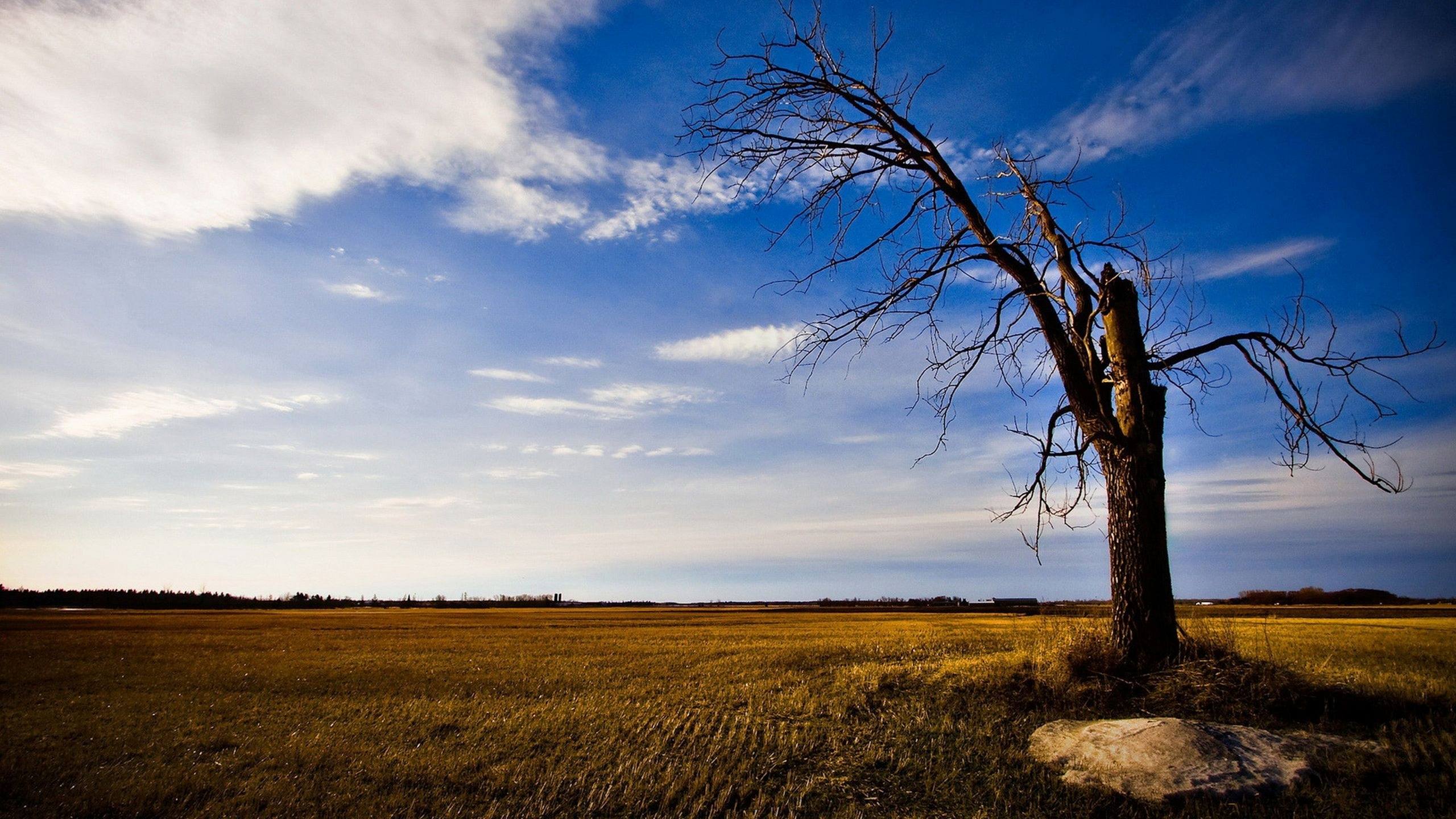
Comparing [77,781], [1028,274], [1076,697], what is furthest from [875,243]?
[77,781]

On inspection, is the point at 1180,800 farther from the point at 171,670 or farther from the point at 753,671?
the point at 171,670

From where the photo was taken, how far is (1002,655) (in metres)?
12.1

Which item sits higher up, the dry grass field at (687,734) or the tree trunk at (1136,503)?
the tree trunk at (1136,503)

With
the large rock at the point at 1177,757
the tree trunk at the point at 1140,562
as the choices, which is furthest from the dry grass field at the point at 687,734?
the tree trunk at the point at 1140,562

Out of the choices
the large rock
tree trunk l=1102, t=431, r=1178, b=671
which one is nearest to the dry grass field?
the large rock

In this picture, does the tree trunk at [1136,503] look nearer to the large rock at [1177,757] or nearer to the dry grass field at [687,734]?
the dry grass field at [687,734]

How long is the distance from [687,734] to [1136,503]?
742cm

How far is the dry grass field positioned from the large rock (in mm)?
186

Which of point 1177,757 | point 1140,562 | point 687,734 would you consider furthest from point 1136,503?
point 687,734

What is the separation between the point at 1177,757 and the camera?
6.09m

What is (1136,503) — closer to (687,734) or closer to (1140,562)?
(1140,562)

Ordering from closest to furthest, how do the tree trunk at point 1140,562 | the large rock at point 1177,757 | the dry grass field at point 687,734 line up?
the large rock at point 1177,757, the dry grass field at point 687,734, the tree trunk at point 1140,562

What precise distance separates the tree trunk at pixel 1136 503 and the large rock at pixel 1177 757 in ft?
7.38

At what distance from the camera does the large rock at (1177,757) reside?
5762 mm
